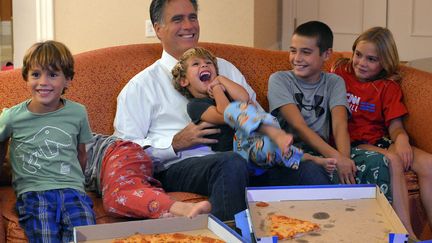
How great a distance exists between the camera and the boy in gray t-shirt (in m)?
2.43

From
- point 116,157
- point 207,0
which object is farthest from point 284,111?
point 207,0

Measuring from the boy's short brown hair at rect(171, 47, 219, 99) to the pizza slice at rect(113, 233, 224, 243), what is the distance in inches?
41.1

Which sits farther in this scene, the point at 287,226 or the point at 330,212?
the point at 330,212

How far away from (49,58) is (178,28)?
0.67 metres

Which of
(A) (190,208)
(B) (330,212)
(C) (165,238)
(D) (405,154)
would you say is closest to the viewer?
(C) (165,238)

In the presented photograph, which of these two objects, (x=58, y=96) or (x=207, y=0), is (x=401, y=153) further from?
(x=207, y=0)

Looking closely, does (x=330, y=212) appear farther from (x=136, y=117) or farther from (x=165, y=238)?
(x=136, y=117)

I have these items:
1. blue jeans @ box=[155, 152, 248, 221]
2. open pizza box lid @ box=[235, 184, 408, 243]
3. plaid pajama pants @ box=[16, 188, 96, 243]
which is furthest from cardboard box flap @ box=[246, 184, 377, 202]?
plaid pajama pants @ box=[16, 188, 96, 243]

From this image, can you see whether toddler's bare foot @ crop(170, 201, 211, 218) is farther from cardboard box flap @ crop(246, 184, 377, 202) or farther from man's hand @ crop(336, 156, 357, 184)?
man's hand @ crop(336, 156, 357, 184)

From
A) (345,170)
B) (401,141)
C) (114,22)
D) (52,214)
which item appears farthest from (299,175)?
(114,22)

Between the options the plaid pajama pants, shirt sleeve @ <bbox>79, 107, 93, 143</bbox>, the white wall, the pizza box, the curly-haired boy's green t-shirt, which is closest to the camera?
the pizza box

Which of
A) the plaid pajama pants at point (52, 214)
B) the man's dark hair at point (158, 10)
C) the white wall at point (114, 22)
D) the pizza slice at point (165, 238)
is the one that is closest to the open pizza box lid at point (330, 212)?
the pizza slice at point (165, 238)

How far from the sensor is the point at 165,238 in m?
1.41

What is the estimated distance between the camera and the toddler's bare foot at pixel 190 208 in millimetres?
1649
